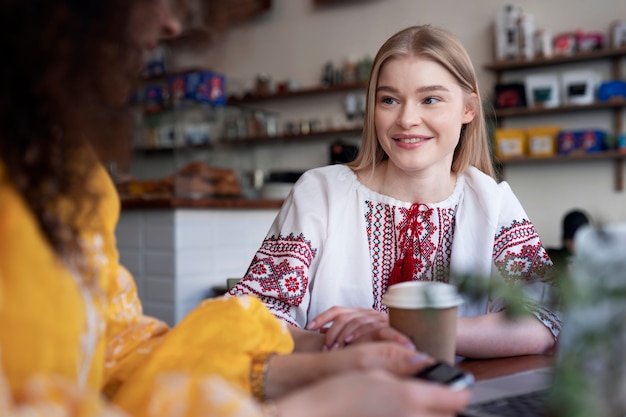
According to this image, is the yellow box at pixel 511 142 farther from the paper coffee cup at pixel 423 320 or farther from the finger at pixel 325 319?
the paper coffee cup at pixel 423 320

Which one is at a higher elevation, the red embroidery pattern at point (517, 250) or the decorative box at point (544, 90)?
the decorative box at point (544, 90)

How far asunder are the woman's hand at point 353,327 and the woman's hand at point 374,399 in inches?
11.4

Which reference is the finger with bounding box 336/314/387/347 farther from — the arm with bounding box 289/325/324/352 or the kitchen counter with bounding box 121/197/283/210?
the kitchen counter with bounding box 121/197/283/210

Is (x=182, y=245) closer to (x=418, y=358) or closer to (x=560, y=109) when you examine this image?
(x=418, y=358)

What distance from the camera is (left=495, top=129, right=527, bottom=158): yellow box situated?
190 inches

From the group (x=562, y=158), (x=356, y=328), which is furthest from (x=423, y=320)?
(x=562, y=158)

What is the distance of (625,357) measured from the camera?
21.9 inches

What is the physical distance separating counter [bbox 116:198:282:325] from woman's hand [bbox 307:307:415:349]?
2.23m

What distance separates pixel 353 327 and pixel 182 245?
2376mm

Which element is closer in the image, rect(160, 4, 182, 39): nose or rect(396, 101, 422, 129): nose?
rect(160, 4, 182, 39): nose

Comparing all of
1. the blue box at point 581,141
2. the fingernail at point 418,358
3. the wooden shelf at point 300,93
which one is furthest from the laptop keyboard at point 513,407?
the wooden shelf at point 300,93

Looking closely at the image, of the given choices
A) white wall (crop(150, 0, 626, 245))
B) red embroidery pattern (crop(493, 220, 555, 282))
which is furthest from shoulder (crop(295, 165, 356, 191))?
A: white wall (crop(150, 0, 626, 245))

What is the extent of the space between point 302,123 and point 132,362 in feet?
16.3

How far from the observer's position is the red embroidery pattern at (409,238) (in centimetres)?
151
